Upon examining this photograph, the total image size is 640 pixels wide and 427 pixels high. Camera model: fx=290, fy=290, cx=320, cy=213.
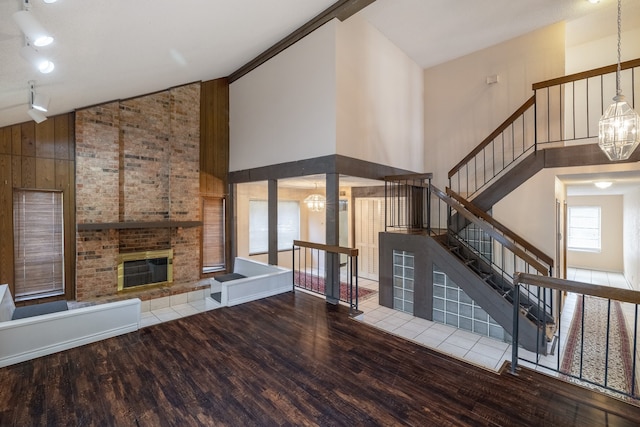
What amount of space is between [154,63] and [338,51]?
273 centimetres

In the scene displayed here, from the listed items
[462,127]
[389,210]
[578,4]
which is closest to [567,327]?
[389,210]

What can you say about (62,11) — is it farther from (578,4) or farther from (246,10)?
(578,4)

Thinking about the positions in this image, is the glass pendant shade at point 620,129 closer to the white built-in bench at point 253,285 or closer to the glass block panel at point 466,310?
the glass block panel at point 466,310

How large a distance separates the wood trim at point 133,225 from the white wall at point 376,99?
3.70 meters

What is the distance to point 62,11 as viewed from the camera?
7.16 feet

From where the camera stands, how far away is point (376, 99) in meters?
5.42

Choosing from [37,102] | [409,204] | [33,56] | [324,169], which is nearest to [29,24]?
[33,56]

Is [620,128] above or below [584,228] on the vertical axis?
above

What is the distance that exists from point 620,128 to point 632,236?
21.4 ft

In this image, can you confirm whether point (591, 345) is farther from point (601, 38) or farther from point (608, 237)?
point (608, 237)

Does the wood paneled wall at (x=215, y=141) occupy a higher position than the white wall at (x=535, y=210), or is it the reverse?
the wood paneled wall at (x=215, y=141)

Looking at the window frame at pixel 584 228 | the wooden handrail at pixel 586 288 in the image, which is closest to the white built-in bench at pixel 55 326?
the wooden handrail at pixel 586 288

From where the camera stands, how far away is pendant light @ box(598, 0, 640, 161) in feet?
8.98

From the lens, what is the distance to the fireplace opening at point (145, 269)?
5637 millimetres
